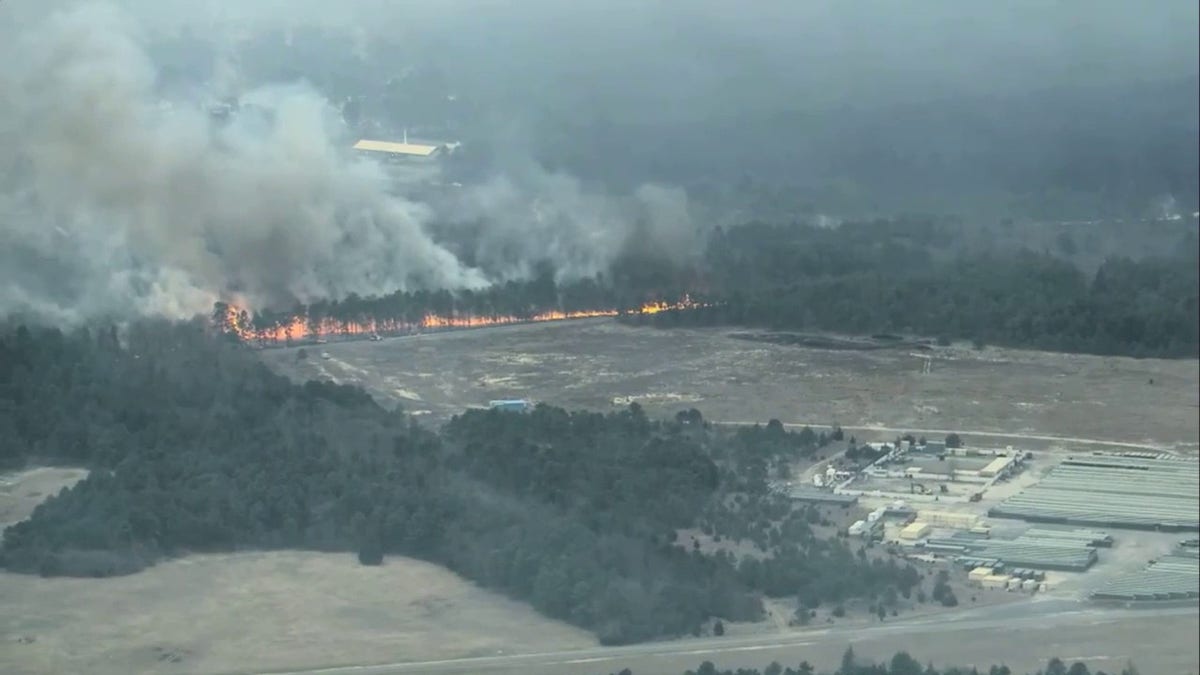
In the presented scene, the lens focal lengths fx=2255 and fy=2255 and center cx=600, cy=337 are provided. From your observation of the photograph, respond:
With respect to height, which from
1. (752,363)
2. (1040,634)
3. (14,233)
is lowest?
(1040,634)

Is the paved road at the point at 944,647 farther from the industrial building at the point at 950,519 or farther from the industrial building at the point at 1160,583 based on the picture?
the industrial building at the point at 950,519

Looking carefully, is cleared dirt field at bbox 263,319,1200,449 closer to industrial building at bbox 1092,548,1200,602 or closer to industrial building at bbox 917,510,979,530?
industrial building at bbox 917,510,979,530

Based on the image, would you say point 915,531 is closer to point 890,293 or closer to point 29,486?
point 29,486

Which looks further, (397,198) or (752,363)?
(397,198)

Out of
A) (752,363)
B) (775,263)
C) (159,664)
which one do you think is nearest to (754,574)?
(159,664)

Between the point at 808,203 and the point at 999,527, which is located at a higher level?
the point at 808,203

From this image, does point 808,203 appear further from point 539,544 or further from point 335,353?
point 539,544

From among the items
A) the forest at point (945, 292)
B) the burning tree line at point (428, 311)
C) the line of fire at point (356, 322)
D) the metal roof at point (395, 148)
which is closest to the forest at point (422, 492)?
the line of fire at point (356, 322)
